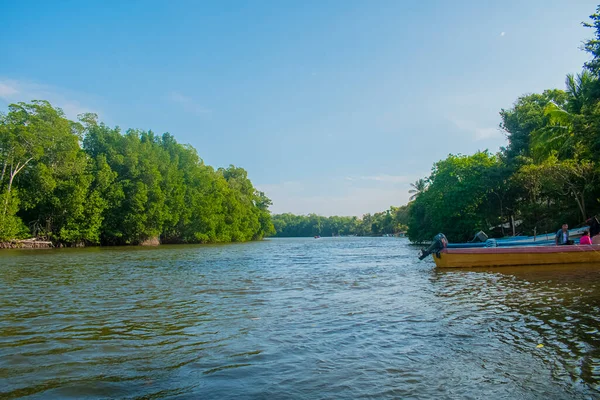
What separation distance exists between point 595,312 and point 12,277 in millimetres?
18316

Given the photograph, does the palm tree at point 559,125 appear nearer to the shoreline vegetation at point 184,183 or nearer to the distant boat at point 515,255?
the shoreline vegetation at point 184,183

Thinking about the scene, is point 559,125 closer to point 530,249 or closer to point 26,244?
point 530,249

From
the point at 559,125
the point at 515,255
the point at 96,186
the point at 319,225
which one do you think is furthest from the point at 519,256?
the point at 319,225

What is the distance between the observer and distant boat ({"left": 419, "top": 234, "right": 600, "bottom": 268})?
18312 mm

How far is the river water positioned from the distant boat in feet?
21.0

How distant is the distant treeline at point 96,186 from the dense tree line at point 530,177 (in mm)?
36846

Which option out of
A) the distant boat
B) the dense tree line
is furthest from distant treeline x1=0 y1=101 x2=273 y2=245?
the distant boat

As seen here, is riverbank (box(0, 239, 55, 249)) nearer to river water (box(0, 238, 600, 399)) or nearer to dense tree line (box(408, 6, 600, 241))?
river water (box(0, 238, 600, 399))

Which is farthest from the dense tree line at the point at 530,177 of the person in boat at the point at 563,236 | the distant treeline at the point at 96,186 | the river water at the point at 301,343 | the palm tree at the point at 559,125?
the distant treeline at the point at 96,186

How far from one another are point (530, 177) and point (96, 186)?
157ft

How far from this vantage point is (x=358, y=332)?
22.5 feet

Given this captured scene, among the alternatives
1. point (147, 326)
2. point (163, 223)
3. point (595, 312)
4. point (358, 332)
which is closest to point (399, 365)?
point (358, 332)

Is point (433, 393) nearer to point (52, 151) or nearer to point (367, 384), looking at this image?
point (367, 384)

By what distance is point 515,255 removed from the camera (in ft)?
Answer: 60.7
